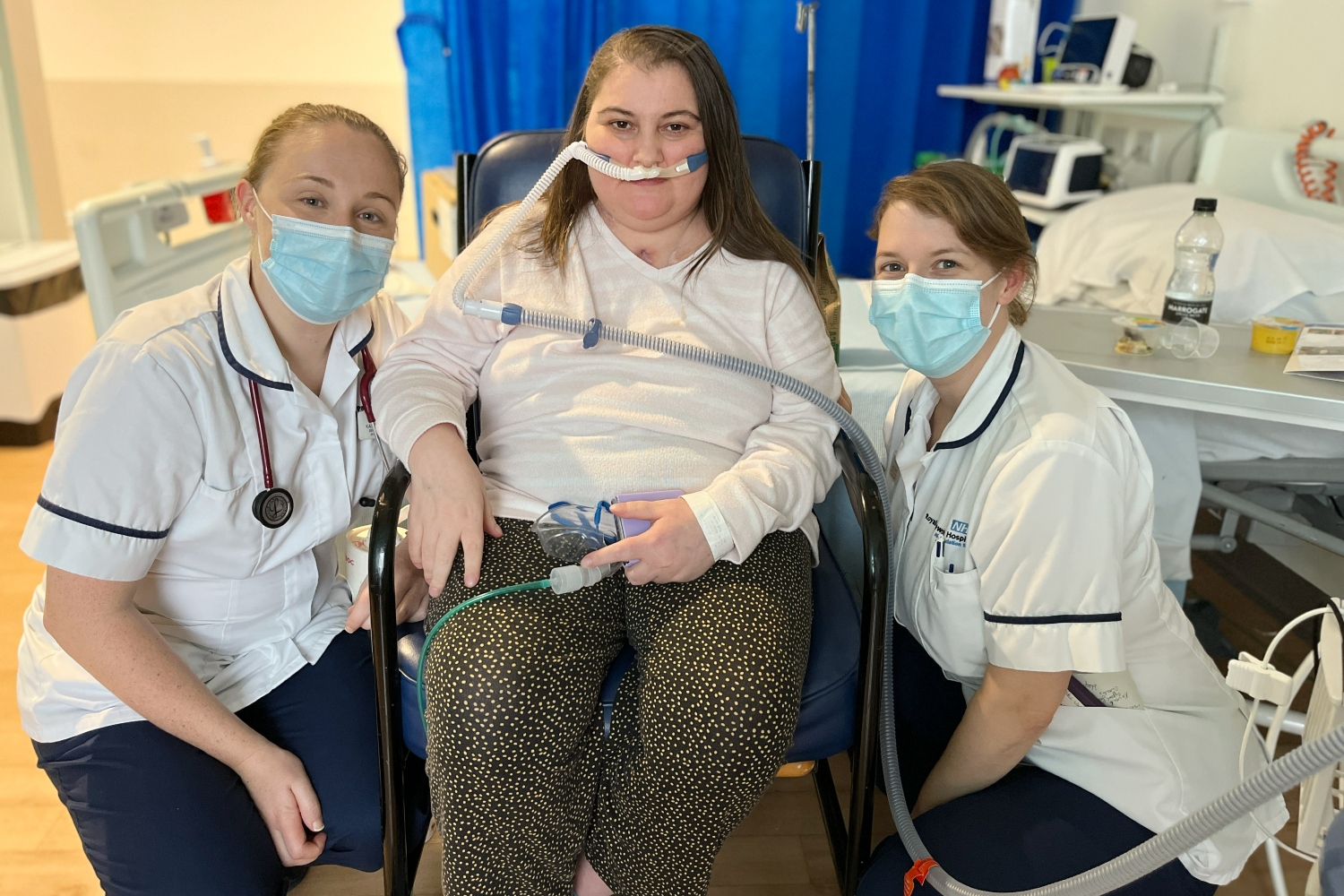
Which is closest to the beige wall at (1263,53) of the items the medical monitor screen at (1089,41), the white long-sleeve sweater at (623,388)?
the medical monitor screen at (1089,41)

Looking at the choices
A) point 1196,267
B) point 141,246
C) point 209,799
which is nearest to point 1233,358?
point 1196,267

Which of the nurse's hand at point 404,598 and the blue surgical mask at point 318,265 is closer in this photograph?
the blue surgical mask at point 318,265

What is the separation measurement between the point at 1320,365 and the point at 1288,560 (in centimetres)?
109

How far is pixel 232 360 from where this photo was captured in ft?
4.13

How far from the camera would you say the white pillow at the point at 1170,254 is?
81.4 inches

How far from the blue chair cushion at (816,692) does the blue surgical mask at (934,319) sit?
1.33ft

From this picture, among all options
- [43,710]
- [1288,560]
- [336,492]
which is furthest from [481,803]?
[1288,560]

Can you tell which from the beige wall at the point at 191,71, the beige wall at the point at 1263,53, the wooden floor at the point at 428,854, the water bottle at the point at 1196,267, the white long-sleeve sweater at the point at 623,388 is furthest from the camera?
the beige wall at the point at 191,71

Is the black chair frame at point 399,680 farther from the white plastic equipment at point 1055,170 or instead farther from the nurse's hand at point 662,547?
the white plastic equipment at point 1055,170

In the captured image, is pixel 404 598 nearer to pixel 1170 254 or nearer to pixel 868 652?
pixel 868 652

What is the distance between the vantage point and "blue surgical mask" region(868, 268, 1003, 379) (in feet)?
4.17

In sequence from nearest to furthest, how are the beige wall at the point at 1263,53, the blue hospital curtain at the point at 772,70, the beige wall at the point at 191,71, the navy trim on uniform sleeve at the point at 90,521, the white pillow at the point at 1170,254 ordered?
the navy trim on uniform sleeve at the point at 90,521
the white pillow at the point at 1170,254
the beige wall at the point at 1263,53
the blue hospital curtain at the point at 772,70
the beige wall at the point at 191,71

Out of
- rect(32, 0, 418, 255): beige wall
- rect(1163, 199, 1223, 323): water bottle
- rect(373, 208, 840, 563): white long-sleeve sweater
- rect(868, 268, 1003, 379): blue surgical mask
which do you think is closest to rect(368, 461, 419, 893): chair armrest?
rect(373, 208, 840, 563): white long-sleeve sweater

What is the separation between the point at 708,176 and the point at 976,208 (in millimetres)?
435
